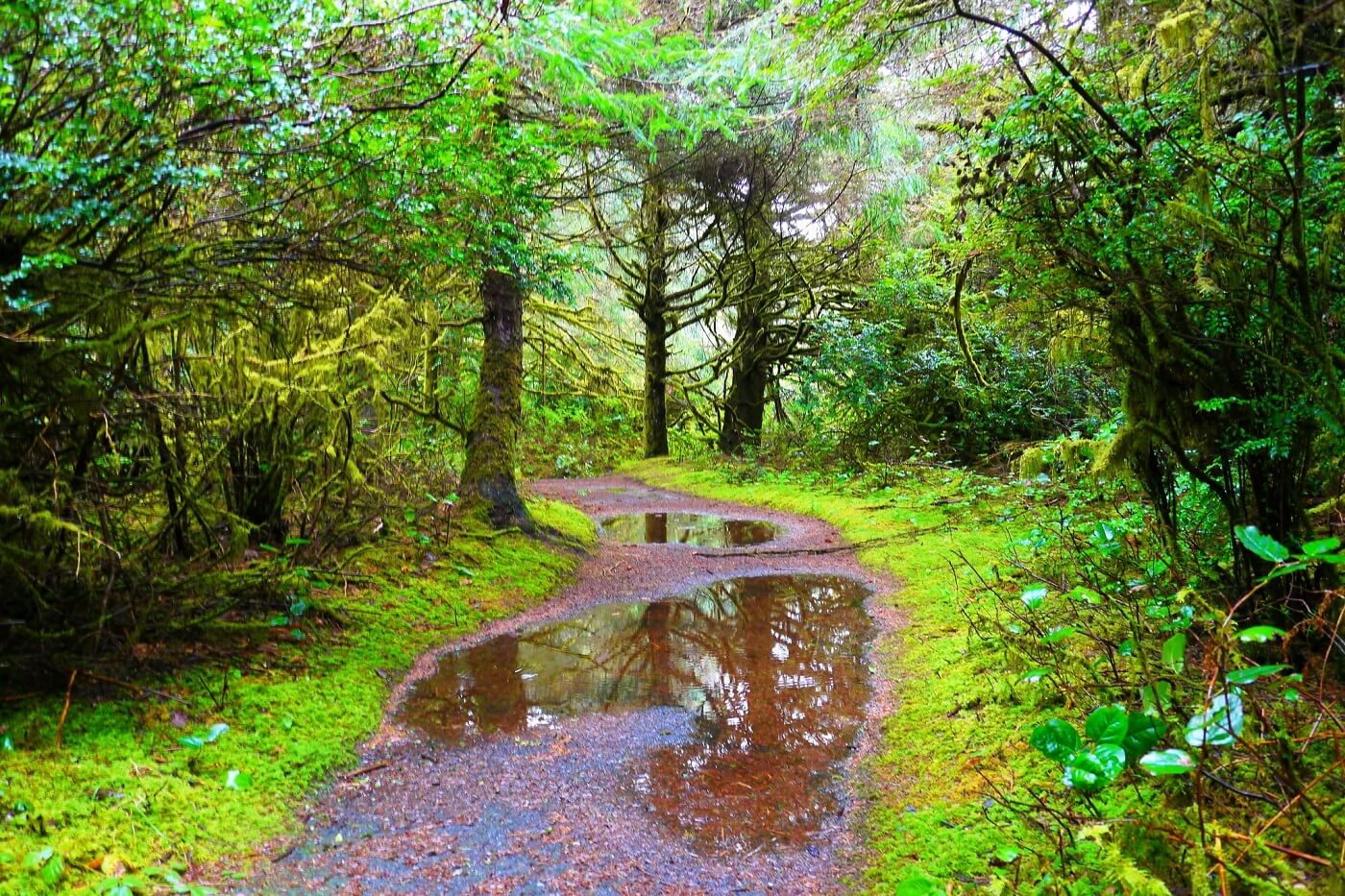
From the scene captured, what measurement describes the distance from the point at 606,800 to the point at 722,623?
280 cm

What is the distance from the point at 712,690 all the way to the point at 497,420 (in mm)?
4429

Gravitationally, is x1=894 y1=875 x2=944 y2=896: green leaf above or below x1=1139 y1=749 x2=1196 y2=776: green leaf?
below

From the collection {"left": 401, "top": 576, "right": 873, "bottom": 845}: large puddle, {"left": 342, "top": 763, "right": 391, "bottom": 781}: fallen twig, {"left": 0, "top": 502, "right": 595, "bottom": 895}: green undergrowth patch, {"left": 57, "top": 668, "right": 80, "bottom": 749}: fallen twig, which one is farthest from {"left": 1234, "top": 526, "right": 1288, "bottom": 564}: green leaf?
{"left": 57, "top": 668, "right": 80, "bottom": 749}: fallen twig

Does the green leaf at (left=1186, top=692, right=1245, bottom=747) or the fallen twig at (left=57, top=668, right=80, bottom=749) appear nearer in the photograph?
the green leaf at (left=1186, top=692, right=1245, bottom=747)

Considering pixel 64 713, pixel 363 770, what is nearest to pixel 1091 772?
pixel 363 770

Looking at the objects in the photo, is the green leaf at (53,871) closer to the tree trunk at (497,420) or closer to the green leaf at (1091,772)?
the green leaf at (1091,772)

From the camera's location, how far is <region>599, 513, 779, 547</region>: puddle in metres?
9.58

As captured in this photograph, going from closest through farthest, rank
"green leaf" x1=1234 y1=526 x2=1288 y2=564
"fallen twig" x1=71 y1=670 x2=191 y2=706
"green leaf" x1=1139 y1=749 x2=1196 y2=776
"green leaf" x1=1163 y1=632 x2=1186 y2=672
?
"green leaf" x1=1139 y1=749 x2=1196 y2=776
"green leaf" x1=1234 y1=526 x2=1288 y2=564
"green leaf" x1=1163 y1=632 x2=1186 y2=672
"fallen twig" x1=71 y1=670 x2=191 y2=706

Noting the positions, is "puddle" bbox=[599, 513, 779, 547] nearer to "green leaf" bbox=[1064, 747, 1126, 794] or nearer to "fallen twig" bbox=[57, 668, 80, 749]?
"fallen twig" bbox=[57, 668, 80, 749]

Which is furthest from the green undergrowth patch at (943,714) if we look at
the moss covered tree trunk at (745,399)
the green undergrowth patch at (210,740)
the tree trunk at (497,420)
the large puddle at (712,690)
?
the moss covered tree trunk at (745,399)

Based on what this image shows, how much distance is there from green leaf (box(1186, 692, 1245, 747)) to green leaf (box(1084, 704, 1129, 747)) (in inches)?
9.8

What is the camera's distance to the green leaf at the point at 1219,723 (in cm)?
186

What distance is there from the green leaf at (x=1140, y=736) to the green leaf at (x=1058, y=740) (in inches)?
5.1

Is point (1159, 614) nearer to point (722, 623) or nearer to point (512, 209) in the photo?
point (722, 623)
